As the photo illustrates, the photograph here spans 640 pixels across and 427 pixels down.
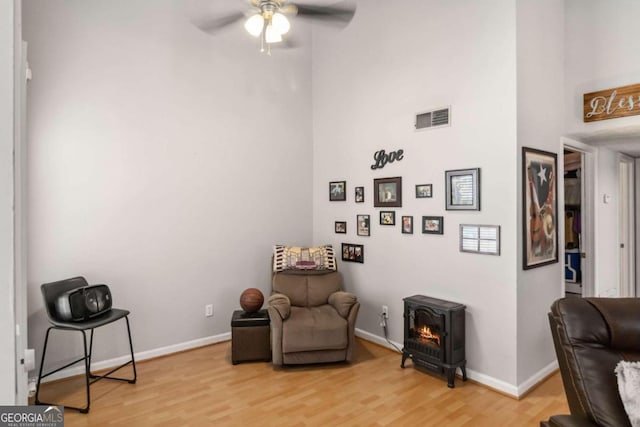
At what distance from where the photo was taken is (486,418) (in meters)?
2.46

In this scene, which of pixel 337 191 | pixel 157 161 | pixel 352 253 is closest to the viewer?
pixel 157 161

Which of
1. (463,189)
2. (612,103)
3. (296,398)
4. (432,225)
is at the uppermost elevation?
(612,103)

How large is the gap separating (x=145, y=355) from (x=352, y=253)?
2.35 metres

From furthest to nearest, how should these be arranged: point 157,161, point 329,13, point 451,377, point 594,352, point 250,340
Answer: point 157,161 < point 250,340 < point 451,377 < point 329,13 < point 594,352

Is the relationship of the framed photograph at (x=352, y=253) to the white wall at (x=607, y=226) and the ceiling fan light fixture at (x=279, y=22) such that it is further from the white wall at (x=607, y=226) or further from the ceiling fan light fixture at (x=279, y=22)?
the white wall at (x=607, y=226)

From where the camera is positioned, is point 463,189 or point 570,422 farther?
point 463,189

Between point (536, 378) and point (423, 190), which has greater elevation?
point (423, 190)

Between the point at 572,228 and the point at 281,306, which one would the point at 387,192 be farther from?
the point at 572,228

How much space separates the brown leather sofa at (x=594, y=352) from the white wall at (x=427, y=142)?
1.24 metres

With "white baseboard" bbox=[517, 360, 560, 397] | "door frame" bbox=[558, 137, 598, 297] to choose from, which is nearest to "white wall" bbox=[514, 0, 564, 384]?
"white baseboard" bbox=[517, 360, 560, 397]

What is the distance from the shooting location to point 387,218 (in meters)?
3.72

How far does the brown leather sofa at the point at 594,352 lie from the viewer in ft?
Answer: 4.58

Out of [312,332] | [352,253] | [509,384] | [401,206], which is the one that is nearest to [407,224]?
[401,206]

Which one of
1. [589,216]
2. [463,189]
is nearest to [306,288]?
[463,189]
